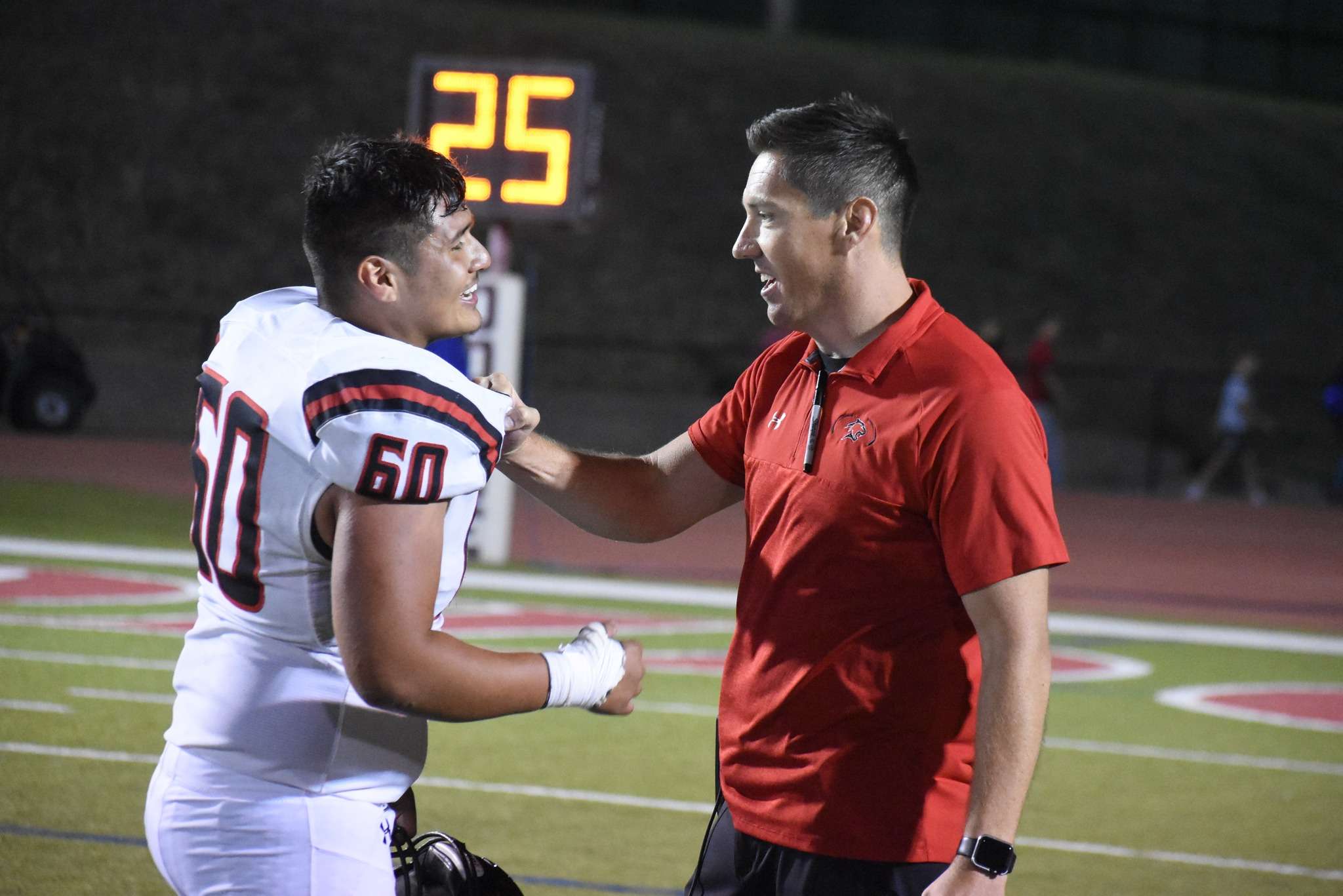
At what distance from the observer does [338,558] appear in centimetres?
222

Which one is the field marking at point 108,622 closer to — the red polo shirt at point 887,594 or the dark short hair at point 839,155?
the red polo shirt at point 887,594

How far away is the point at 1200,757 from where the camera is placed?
24.9 feet

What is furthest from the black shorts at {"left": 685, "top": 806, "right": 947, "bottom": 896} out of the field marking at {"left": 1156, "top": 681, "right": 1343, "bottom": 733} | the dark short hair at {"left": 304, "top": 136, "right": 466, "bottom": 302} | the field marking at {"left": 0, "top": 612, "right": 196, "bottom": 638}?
the field marking at {"left": 0, "top": 612, "right": 196, "bottom": 638}

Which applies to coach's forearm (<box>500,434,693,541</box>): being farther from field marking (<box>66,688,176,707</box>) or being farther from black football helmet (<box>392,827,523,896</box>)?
field marking (<box>66,688,176,707</box>)

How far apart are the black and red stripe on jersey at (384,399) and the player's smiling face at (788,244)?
812 mm

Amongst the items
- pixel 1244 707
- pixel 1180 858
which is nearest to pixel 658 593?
pixel 1244 707

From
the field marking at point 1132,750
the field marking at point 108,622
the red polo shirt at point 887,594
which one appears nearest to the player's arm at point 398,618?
the red polo shirt at point 887,594

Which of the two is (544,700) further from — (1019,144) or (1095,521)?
(1019,144)

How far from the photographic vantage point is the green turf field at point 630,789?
5.62m

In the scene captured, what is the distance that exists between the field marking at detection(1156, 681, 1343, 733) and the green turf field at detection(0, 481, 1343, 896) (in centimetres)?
13

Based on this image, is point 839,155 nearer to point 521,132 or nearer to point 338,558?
point 338,558

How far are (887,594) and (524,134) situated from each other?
28.8ft

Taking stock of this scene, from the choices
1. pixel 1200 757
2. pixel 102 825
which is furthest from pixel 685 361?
pixel 102 825

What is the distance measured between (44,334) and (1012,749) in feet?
63.6
